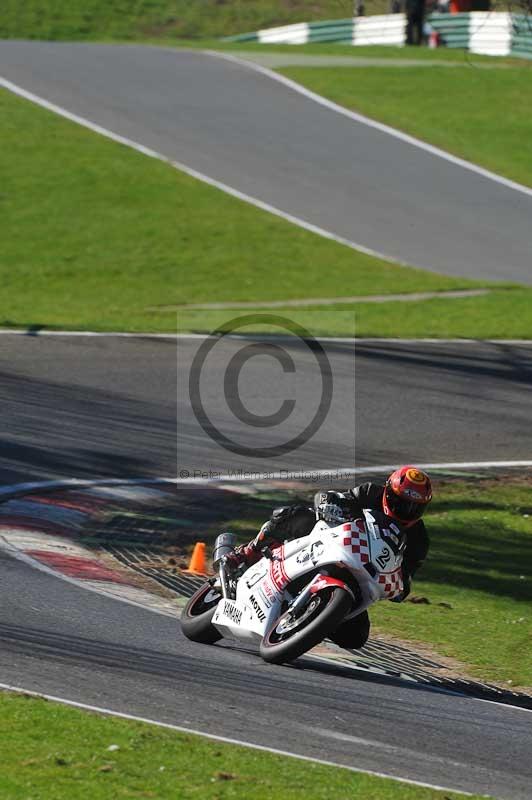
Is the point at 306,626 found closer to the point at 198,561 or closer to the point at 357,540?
the point at 357,540

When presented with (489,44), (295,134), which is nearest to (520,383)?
(295,134)

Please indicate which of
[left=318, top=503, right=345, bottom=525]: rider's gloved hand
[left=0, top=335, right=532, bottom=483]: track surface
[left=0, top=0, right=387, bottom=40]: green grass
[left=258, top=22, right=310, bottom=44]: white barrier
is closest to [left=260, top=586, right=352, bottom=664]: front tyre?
[left=318, top=503, right=345, bottom=525]: rider's gloved hand

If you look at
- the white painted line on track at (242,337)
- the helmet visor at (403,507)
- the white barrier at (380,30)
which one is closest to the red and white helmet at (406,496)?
the helmet visor at (403,507)

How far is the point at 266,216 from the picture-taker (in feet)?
103

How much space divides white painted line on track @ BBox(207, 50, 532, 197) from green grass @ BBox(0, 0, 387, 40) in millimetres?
13471

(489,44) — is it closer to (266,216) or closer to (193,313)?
(266,216)

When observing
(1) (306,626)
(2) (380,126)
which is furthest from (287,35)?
(1) (306,626)

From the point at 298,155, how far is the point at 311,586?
27809mm

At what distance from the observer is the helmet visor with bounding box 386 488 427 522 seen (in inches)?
348

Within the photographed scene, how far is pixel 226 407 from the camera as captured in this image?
1828cm

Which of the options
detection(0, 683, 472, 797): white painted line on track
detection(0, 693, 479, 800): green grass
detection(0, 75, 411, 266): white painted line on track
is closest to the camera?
detection(0, 693, 479, 800): green grass

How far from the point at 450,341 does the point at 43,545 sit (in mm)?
12186

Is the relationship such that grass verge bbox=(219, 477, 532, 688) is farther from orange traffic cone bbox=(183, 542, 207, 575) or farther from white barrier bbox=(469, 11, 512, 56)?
white barrier bbox=(469, 11, 512, 56)

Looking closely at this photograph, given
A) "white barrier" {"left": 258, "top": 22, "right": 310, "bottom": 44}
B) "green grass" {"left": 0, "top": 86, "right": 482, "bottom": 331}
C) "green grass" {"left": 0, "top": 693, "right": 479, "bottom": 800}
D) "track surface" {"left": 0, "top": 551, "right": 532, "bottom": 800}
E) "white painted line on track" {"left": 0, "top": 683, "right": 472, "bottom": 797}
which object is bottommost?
"green grass" {"left": 0, "top": 86, "right": 482, "bottom": 331}
